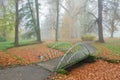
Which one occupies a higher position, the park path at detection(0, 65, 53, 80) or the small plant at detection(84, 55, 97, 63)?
the small plant at detection(84, 55, 97, 63)

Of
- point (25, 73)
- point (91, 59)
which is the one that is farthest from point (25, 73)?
point (91, 59)

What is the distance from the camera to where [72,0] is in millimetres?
35094

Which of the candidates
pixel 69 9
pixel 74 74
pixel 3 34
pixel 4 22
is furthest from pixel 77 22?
pixel 74 74

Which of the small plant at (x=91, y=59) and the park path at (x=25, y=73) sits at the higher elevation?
the small plant at (x=91, y=59)

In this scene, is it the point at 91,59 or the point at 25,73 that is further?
the point at 91,59

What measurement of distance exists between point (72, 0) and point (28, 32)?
40.4 ft

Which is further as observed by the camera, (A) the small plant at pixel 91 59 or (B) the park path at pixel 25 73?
(A) the small plant at pixel 91 59

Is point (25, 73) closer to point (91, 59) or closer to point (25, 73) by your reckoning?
point (25, 73)

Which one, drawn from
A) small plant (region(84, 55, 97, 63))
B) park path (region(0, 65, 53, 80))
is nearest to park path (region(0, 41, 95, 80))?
park path (region(0, 65, 53, 80))

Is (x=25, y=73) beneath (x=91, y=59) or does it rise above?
beneath

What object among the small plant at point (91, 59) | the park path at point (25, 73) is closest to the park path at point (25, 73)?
the park path at point (25, 73)

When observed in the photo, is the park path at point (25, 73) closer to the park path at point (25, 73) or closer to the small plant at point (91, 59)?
the park path at point (25, 73)

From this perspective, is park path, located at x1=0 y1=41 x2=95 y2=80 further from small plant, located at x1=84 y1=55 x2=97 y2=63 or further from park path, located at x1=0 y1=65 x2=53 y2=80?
small plant, located at x1=84 y1=55 x2=97 y2=63

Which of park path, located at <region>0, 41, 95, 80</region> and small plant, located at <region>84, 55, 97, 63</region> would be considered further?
small plant, located at <region>84, 55, 97, 63</region>
